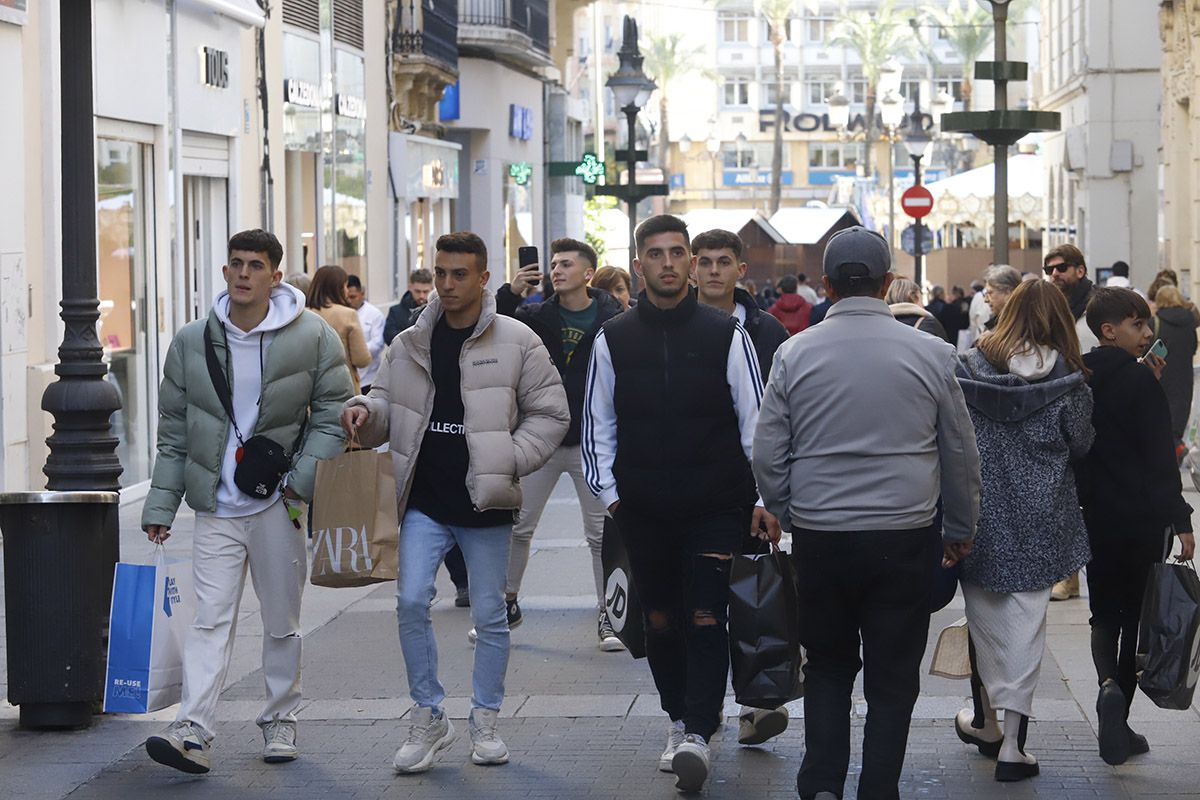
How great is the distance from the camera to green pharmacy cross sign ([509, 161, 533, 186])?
37550mm

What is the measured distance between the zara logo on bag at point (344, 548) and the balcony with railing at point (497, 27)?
2829 centimetres

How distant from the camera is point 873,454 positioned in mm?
5660

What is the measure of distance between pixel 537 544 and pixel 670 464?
6799mm

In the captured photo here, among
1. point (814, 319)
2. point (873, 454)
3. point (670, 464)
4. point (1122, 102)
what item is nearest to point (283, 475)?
point (670, 464)

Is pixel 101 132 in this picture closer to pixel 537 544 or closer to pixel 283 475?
pixel 537 544

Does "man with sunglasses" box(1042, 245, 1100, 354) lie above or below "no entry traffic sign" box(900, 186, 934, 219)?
below

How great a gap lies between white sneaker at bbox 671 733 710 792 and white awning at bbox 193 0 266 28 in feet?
40.4

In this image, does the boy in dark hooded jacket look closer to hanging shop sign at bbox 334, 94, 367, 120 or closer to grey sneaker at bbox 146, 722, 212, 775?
grey sneaker at bbox 146, 722, 212, 775

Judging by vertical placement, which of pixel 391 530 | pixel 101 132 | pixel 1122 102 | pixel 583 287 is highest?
pixel 1122 102

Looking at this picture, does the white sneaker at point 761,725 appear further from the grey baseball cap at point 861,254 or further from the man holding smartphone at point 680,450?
the grey baseball cap at point 861,254

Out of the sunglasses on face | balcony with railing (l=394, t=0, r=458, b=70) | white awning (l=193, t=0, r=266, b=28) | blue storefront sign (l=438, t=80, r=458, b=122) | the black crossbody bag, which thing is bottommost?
the black crossbody bag

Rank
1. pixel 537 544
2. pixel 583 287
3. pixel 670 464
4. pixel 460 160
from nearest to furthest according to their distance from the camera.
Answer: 1. pixel 670 464
2. pixel 583 287
3. pixel 537 544
4. pixel 460 160

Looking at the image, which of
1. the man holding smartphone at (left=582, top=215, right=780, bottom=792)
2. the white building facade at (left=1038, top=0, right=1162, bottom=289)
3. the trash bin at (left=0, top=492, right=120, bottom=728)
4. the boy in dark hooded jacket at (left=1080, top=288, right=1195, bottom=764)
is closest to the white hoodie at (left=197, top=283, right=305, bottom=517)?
the trash bin at (left=0, top=492, right=120, bottom=728)

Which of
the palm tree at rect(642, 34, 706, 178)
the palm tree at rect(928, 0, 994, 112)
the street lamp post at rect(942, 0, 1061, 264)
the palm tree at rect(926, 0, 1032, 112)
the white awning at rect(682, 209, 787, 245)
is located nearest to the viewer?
the street lamp post at rect(942, 0, 1061, 264)
